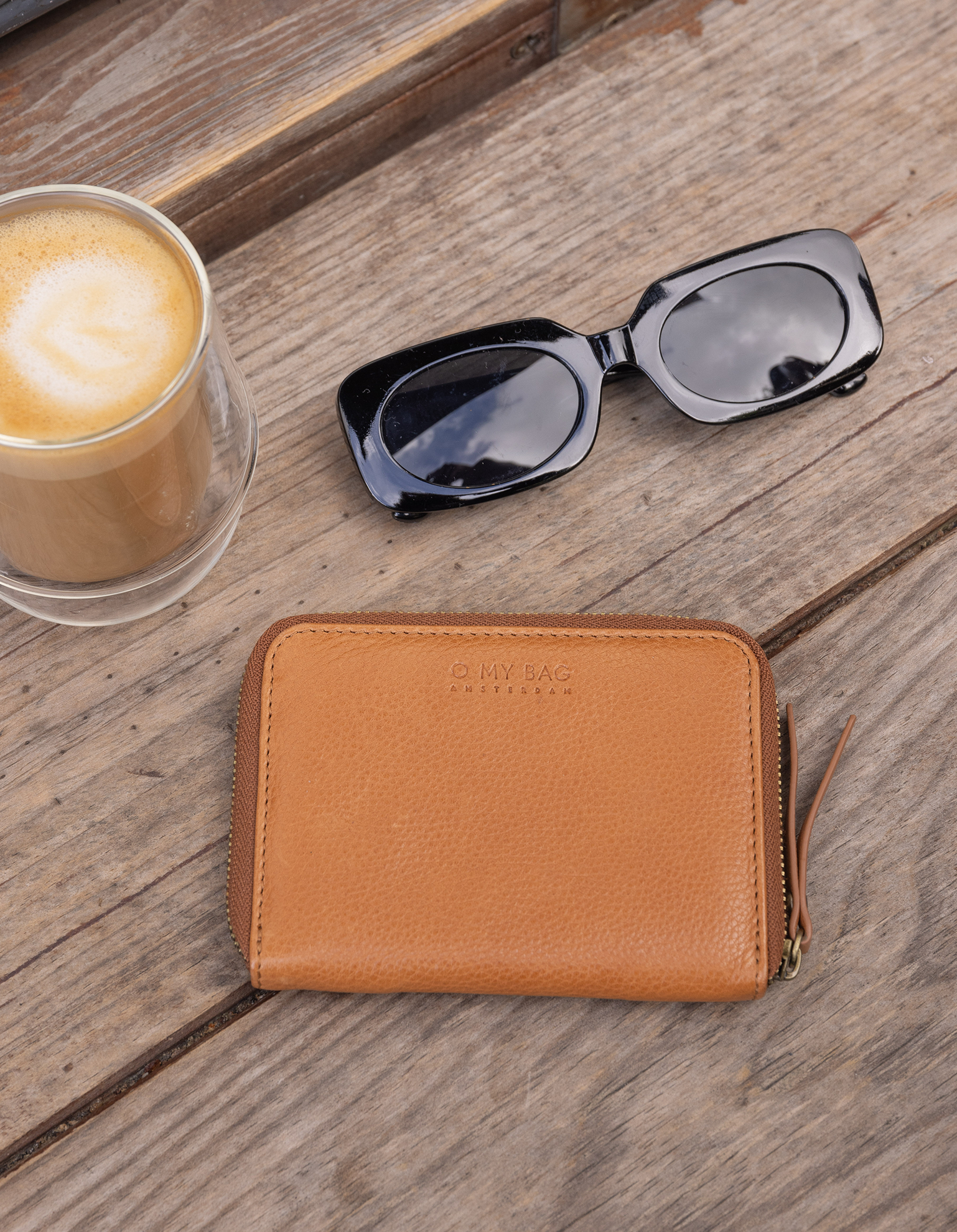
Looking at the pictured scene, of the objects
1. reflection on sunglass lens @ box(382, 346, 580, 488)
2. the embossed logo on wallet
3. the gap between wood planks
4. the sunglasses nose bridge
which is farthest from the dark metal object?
the gap between wood planks

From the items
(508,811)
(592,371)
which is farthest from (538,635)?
(592,371)

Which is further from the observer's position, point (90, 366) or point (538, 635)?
point (538, 635)

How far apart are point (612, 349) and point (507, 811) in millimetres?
465

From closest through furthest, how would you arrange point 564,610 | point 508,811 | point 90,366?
point 90,366
point 508,811
point 564,610

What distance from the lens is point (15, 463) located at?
63 cm

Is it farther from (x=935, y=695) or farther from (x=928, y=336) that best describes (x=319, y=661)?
(x=928, y=336)

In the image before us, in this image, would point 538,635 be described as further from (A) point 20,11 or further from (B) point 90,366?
(A) point 20,11

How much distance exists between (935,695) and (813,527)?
195mm

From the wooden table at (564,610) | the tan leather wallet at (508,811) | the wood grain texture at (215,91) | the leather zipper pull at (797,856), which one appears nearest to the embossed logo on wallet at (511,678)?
the tan leather wallet at (508,811)

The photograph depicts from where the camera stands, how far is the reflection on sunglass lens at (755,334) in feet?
3.11

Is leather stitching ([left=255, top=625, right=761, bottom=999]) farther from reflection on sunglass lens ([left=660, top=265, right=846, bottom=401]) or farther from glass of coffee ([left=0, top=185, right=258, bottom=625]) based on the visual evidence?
reflection on sunglass lens ([left=660, top=265, right=846, bottom=401])

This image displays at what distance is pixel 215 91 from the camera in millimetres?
927

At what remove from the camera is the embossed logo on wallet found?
811 mm

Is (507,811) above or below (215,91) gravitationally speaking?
below
